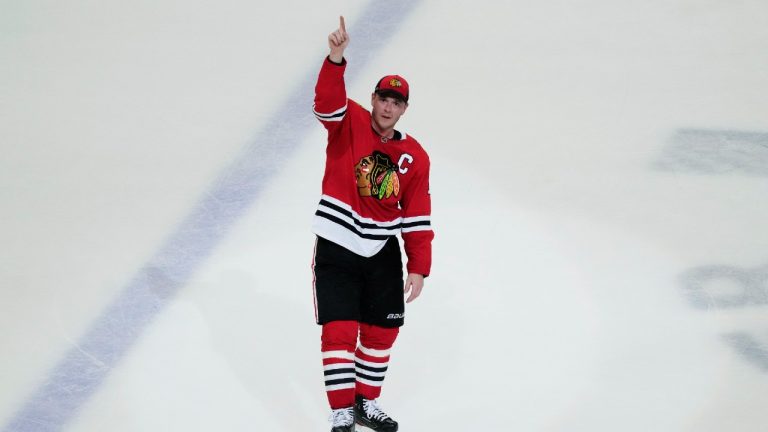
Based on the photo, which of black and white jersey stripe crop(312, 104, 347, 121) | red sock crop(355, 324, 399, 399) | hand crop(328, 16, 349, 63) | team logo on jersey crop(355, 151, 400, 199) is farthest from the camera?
red sock crop(355, 324, 399, 399)

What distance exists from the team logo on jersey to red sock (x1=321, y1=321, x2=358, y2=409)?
0.39 meters

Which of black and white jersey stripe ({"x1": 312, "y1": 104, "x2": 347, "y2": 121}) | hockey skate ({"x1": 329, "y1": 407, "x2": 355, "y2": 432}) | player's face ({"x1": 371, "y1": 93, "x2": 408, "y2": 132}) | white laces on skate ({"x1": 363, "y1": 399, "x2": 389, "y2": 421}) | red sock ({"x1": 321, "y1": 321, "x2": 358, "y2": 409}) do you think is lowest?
hockey skate ({"x1": 329, "y1": 407, "x2": 355, "y2": 432})

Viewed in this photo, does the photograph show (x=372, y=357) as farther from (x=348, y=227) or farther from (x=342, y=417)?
(x=348, y=227)

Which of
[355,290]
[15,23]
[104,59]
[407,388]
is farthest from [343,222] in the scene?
[15,23]

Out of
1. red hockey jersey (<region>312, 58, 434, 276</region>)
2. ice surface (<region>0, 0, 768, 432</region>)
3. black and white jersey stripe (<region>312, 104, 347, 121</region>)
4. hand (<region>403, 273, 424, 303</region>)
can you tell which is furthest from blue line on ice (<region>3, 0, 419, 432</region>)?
black and white jersey stripe (<region>312, 104, 347, 121</region>)

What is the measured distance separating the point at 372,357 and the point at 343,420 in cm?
28

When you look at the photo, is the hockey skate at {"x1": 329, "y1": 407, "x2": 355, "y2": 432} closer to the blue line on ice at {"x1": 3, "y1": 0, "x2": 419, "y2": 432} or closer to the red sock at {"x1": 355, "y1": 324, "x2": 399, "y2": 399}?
the red sock at {"x1": 355, "y1": 324, "x2": 399, "y2": 399}

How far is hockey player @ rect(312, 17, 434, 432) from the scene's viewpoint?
3637mm

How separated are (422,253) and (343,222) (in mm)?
264

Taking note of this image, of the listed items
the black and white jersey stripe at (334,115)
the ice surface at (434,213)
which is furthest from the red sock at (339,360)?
the black and white jersey stripe at (334,115)

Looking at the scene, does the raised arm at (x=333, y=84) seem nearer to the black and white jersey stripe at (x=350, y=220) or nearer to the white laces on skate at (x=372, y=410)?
the black and white jersey stripe at (x=350, y=220)

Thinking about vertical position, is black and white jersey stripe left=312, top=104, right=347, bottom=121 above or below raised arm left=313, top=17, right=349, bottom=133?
below

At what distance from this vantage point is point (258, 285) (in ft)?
14.8

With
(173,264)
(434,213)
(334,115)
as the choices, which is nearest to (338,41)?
(334,115)
